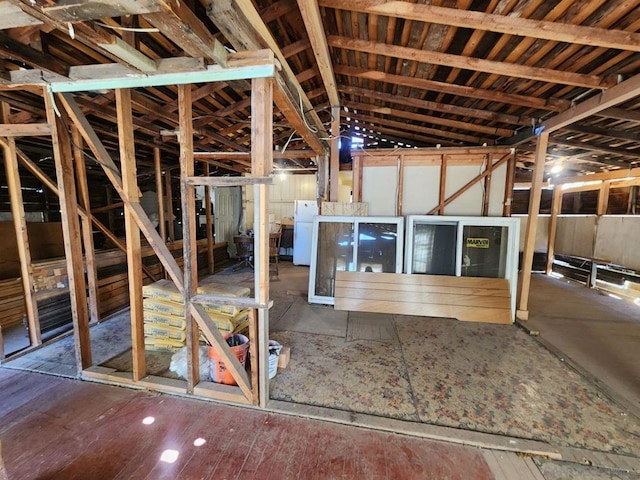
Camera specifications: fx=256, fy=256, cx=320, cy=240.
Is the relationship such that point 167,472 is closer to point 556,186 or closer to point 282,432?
point 282,432

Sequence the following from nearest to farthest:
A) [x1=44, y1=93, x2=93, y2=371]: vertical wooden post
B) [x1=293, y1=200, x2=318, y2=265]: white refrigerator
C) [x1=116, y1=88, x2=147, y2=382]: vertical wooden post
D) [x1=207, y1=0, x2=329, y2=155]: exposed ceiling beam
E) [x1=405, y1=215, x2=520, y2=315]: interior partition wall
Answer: [x1=207, y1=0, x2=329, y2=155]: exposed ceiling beam
[x1=116, y1=88, x2=147, y2=382]: vertical wooden post
[x1=44, y1=93, x2=93, y2=371]: vertical wooden post
[x1=405, y1=215, x2=520, y2=315]: interior partition wall
[x1=293, y1=200, x2=318, y2=265]: white refrigerator

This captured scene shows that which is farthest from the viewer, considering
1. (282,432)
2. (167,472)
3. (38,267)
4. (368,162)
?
(368,162)

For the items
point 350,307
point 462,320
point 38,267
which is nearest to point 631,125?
point 462,320

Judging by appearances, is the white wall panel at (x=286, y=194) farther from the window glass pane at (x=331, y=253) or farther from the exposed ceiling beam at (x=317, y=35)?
the exposed ceiling beam at (x=317, y=35)

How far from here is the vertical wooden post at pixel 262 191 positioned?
176 centimetres

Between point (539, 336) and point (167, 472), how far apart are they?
407cm

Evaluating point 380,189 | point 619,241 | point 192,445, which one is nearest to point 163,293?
point 192,445

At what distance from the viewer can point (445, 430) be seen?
1807mm

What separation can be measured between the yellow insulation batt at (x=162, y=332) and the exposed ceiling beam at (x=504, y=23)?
3320 millimetres

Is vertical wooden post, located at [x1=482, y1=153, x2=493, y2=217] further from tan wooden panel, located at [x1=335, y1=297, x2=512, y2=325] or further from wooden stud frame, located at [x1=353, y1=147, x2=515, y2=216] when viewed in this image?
tan wooden panel, located at [x1=335, y1=297, x2=512, y2=325]

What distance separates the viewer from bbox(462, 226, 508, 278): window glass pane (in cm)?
404

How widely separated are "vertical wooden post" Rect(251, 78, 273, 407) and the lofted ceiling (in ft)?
0.87

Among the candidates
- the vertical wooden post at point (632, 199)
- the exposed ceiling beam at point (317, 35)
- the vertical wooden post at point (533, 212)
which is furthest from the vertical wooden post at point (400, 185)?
the vertical wooden post at point (632, 199)

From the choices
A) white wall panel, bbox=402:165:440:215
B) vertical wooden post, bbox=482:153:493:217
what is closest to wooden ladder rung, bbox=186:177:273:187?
white wall panel, bbox=402:165:440:215
